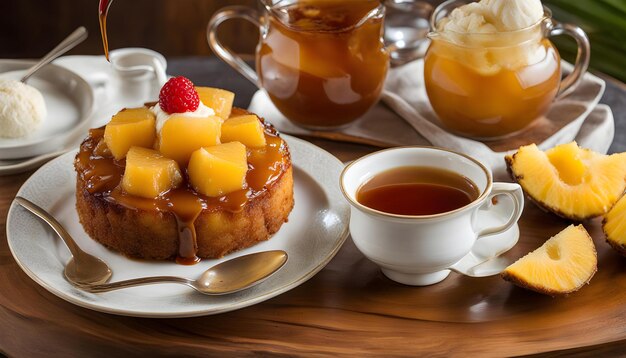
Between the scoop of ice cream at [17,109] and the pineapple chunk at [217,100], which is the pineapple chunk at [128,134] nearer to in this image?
the pineapple chunk at [217,100]

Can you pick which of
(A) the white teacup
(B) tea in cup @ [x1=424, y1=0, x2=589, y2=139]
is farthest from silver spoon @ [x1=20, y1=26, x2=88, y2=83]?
(A) the white teacup

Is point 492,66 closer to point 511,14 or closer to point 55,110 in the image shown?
point 511,14

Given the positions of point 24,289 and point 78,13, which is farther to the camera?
point 78,13

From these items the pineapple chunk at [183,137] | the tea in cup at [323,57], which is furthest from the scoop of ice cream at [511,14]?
the pineapple chunk at [183,137]

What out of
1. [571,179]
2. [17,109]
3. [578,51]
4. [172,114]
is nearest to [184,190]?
[172,114]

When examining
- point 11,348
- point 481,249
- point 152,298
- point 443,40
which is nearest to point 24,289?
point 11,348

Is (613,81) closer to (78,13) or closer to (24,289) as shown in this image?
(24,289)
